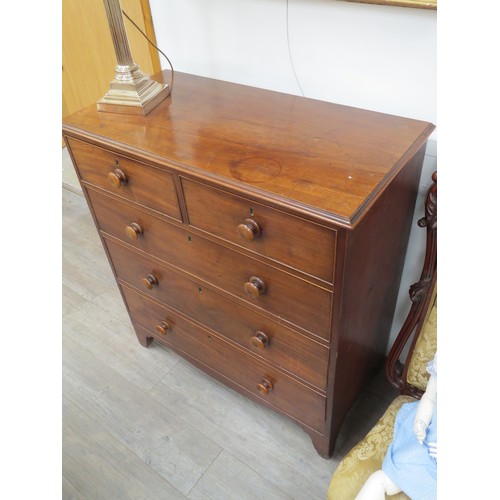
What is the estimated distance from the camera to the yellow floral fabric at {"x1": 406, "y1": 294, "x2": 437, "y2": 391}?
104 centimetres

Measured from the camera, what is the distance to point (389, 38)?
101 centimetres

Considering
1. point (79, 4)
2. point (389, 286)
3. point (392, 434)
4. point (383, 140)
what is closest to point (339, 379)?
point (392, 434)

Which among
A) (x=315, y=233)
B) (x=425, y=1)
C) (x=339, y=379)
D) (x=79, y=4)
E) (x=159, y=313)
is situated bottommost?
(x=159, y=313)

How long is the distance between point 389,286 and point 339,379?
1.02 ft

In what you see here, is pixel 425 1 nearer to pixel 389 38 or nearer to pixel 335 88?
pixel 389 38

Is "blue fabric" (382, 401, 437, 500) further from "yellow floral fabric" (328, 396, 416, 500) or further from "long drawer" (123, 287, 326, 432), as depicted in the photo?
"long drawer" (123, 287, 326, 432)

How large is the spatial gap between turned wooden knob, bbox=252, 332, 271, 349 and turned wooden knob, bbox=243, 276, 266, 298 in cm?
16

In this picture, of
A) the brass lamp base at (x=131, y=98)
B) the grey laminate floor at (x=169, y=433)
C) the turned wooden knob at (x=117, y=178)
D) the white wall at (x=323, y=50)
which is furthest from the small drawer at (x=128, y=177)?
the grey laminate floor at (x=169, y=433)

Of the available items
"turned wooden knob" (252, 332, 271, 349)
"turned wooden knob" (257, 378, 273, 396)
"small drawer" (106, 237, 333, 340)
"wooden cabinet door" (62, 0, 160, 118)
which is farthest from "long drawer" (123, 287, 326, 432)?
"wooden cabinet door" (62, 0, 160, 118)

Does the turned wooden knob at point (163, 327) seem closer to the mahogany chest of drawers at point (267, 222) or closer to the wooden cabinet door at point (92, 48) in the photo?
the mahogany chest of drawers at point (267, 222)

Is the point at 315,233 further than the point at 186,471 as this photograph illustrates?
No

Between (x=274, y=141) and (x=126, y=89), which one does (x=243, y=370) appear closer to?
(x=274, y=141)

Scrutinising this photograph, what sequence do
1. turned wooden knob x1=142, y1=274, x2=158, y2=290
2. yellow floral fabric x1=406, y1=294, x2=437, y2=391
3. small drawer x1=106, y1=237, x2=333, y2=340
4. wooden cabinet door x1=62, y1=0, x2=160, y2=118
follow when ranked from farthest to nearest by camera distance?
wooden cabinet door x1=62, y1=0, x2=160, y2=118 < turned wooden knob x1=142, y1=274, x2=158, y2=290 < yellow floral fabric x1=406, y1=294, x2=437, y2=391 < small drawer x1=106, y1=237, x2=333, y2=340
